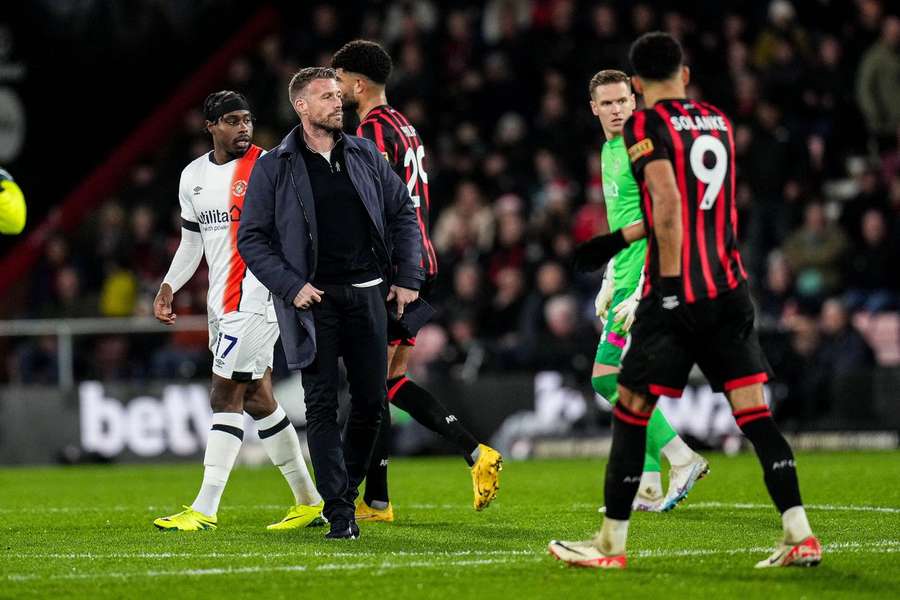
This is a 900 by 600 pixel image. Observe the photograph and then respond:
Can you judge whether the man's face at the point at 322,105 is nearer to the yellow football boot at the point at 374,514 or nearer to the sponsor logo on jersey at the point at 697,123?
the sponsor logo on jersey at the point at 697,123

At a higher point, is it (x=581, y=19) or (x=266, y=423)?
(x=581, y=19)

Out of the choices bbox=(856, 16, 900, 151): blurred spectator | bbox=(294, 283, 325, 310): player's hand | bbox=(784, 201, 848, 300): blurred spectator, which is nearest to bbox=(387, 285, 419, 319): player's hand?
bbox=(294, 283, 325, 310): player's hand

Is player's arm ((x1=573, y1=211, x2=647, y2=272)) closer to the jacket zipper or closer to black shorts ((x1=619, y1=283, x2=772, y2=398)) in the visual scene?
black shorts ((x1=619, y1=283, x2=772, y2=398))

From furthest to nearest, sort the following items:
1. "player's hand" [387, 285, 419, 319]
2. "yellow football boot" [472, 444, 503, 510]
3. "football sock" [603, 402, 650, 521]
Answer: "yellow football boot" [472, 444, 503, 510] → "player's hand" [387, 285, 419, 319] → "football sock" [603, 402, 650, 521]

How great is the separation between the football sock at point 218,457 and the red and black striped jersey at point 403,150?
144 centimetres

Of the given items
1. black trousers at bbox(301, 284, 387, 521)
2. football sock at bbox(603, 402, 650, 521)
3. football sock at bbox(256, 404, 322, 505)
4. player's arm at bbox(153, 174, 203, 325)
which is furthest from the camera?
player's arm at bbox(153, 174, 203, 325)

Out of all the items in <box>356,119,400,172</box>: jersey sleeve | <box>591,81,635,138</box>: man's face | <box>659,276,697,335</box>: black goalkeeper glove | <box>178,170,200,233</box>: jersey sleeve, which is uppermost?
<box>591,81,635,138</box>: man's face

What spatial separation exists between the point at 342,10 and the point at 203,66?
2.46 metres

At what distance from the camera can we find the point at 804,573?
6.48m

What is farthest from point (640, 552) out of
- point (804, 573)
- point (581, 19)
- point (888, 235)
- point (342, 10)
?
point (342, 10)

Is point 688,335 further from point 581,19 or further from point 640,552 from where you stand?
point 581,19

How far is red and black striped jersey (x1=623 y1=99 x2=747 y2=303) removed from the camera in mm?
6527

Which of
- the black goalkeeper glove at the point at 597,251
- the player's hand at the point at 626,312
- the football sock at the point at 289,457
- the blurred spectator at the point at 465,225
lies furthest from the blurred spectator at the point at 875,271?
the black goalkeeper glove at the point at 597,251

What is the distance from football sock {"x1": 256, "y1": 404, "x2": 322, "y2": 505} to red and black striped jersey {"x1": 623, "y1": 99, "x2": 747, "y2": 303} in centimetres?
310
